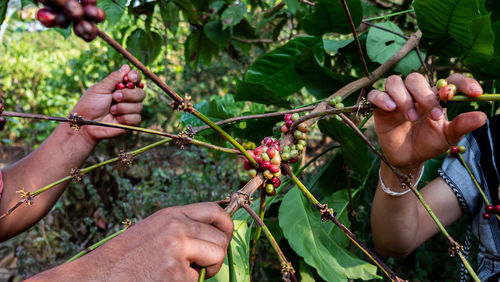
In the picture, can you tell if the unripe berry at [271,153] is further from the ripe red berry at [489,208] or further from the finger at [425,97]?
the ripe red berry at [489,208]

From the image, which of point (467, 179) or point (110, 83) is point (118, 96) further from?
point (467, 179)

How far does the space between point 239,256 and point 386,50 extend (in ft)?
2.24

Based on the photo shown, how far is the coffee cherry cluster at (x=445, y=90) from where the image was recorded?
0.65 metres

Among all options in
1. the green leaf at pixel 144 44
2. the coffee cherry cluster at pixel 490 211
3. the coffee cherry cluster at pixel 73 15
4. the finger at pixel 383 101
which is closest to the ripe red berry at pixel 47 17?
the coffee cherry cluster at pixel 73 15

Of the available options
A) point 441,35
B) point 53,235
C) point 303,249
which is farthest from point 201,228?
point 53,235

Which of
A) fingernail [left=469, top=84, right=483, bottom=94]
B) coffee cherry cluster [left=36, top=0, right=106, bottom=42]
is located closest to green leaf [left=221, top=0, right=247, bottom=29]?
fingernail [left=469, top=84, right=483, bottom=94]

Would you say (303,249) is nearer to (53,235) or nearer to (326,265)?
(326,265)

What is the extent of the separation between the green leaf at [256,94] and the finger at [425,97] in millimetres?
356

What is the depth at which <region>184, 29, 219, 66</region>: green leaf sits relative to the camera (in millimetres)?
1813

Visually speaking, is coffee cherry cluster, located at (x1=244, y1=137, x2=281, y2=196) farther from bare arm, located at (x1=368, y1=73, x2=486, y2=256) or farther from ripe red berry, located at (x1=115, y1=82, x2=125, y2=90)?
ripe red berry, located at (x1=115, y1=82, x2=125, y2=90)

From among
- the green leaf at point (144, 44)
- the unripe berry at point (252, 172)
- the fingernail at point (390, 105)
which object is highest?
the green leaf at point (144, 44)

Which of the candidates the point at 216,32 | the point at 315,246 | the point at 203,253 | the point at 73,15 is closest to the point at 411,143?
the point at 315,246

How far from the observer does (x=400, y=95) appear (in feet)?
2.41

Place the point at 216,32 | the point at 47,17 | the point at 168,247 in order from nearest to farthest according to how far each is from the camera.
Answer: the point at 47,17 < the point at 168,247 < the point at 216,32
